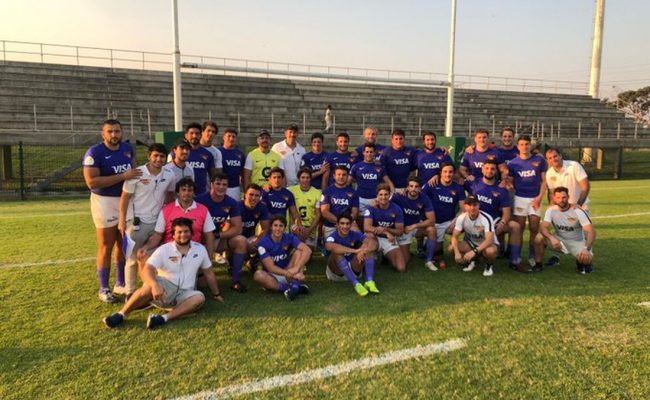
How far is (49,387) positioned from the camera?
2.89 metres

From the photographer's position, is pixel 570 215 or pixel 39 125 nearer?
pixel 570 215

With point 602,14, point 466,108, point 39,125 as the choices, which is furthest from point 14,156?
point 602,14

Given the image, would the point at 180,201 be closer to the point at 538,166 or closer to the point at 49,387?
the point at 49,387

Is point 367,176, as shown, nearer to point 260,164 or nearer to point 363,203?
point 363,203

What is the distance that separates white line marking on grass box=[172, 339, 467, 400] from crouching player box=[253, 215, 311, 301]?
1448 millimetres

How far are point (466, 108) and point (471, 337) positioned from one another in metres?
26.3

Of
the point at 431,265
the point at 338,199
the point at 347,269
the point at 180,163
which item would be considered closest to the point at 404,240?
the point at 431,265

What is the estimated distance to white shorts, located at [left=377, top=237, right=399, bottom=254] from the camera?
5719mm

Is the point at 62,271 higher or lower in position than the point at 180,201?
lower

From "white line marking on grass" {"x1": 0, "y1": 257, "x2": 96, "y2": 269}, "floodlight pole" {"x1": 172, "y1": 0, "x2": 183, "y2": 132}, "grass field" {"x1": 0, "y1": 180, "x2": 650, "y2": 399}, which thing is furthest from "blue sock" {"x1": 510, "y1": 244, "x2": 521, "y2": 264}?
"floodlight pole" {"x1": 172, "y1": 0, "x2": 183, "y2": 132}

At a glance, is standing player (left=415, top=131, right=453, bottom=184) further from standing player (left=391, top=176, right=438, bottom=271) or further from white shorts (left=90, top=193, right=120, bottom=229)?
white shorts (left=90, top=193, right=120, bottom=229)

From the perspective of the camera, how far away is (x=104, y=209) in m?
4.46

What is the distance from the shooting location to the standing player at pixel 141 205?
14.6 feet

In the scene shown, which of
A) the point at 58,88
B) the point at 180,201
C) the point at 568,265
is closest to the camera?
the point at 180,201
